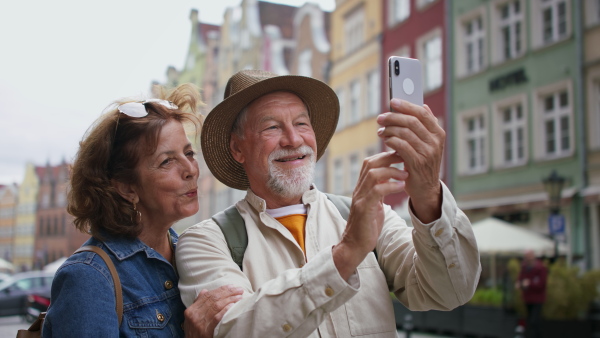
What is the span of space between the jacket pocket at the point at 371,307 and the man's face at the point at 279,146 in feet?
1.26

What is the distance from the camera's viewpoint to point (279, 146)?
93.0 inches

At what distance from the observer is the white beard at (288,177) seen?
235 centimetres

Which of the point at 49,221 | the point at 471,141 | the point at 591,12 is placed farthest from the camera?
the point at 49,221

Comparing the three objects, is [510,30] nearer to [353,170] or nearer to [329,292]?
[353,170]

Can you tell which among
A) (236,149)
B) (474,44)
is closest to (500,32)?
(474,44)

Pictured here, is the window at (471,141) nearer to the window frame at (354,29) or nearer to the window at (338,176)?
the window frame at (354,29)

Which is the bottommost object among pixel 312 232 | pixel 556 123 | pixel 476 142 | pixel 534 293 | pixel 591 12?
pixel 534 293

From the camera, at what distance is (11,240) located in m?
55.5

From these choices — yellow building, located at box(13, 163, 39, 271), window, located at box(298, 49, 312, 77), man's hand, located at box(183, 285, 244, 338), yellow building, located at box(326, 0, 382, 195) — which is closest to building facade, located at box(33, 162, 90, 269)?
yellow building, located at box(13, 163, 39, 271)

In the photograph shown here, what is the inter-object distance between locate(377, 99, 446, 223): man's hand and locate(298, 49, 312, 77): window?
24.5m

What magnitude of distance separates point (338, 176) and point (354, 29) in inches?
200

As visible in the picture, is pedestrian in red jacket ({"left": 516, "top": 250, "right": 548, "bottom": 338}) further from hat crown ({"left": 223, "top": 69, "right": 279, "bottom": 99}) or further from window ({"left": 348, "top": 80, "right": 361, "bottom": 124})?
window ({"left": 348, "top": 80, "right": 361, "bottom": 124})

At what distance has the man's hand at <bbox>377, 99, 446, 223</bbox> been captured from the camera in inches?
68.6

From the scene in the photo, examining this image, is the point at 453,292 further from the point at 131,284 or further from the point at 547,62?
the point at 547,62
